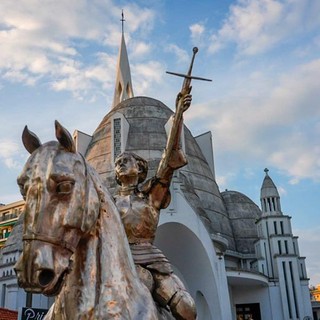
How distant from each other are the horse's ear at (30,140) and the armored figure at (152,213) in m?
1.10

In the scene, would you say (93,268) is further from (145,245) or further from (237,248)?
(237,248)

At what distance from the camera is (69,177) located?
225 centimetres

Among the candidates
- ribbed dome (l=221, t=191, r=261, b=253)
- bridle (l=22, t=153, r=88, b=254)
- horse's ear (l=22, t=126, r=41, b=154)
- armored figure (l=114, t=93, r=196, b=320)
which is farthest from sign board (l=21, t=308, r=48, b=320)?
ribbed dome (l=221, t=191, r=261, b=253)

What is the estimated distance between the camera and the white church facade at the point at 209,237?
957 inches

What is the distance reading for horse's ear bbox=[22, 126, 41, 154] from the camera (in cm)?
243

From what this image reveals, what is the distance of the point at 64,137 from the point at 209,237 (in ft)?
74.8

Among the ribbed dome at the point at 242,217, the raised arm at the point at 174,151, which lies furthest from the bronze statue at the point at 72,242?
the ribbed dome at the point at 242,217

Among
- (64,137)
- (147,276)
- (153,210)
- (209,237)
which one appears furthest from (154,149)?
(64,137)

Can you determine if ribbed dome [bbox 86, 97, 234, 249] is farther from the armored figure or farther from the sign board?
the armored figure

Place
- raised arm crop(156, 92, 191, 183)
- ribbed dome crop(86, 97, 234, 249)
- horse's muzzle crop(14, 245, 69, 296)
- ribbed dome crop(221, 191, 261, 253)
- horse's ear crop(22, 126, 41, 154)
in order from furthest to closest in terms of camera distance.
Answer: ribbed dome crop(221, 191, 261, 253)
ribbed dome crop(86, 97, 234, 249)
raised arm crop(156, 92, 191, 183)
horse's ear crop(22, 126, 41, 154)
horse's muzzle crop(14, 245, 69, 296)

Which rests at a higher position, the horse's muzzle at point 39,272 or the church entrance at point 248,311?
the church entrance at point 248,311

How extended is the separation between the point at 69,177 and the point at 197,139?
39.4 m

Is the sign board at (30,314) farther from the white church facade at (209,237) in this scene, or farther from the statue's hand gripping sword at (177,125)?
the white church facade at (209,237)

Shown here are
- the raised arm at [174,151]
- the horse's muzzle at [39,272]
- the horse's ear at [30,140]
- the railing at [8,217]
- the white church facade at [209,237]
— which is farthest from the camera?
the railing at [8,217]
